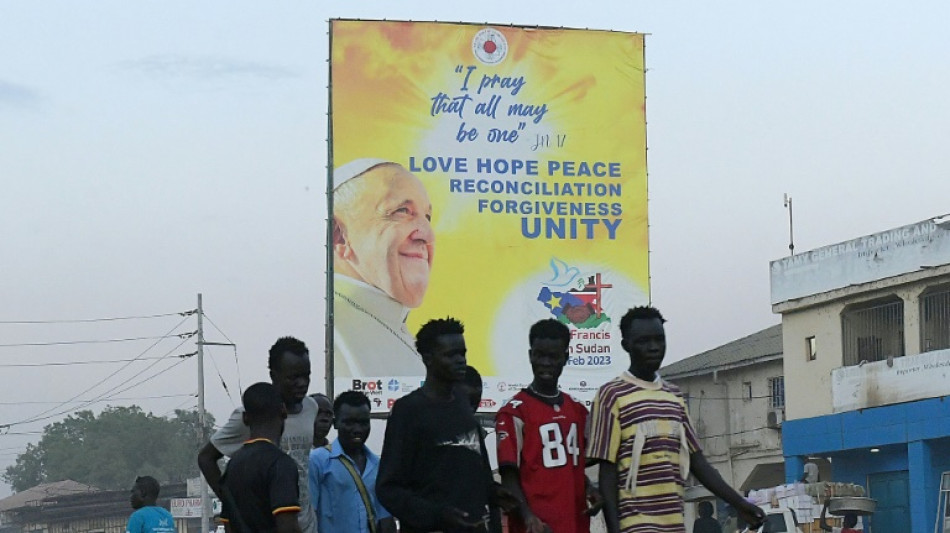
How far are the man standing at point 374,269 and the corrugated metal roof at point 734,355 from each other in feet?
50.2

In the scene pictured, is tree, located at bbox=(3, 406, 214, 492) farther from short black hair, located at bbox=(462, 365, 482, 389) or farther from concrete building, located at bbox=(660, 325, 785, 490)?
short black hair, located at bbox=(462, 365, 482, 389)

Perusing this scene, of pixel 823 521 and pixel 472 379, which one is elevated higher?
pixel 472 379

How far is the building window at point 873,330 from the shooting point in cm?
2958

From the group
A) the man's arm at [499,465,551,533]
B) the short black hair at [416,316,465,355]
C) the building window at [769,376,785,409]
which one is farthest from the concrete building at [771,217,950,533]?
the short black hair at [416,316,465,355]

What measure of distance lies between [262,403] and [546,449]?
44.2 inches

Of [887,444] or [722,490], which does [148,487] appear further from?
[887,444]

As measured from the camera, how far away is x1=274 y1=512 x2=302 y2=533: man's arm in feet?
19.0

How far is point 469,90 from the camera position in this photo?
989 inches

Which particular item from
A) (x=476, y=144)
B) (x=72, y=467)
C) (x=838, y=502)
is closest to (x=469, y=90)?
(x=476, y=144)

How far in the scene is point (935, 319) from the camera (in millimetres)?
28266

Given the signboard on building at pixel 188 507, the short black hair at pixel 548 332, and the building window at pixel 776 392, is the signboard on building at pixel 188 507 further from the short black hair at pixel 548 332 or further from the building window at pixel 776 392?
the short black hair at pixel 548 332

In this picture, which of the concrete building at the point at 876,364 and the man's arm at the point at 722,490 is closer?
the man's arm at the point at 722,490

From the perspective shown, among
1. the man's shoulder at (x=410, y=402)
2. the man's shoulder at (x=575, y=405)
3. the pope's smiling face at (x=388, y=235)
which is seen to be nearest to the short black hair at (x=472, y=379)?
the man's shoulder at (x=575, y=405)

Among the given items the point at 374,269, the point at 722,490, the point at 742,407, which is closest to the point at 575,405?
the point at 722,490
